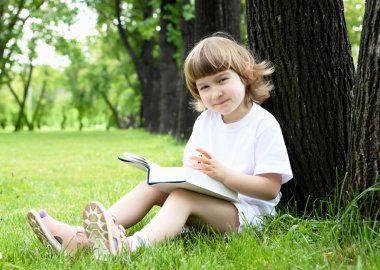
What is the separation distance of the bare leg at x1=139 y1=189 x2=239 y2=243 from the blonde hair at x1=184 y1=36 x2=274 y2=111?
708 millimetres

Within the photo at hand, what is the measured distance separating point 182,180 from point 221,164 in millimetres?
286

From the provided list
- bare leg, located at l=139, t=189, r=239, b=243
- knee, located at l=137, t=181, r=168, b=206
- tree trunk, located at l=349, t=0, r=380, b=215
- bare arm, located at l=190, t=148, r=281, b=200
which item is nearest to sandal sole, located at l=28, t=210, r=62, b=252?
bare leg, located at l=139, t=189, r=239, b=243

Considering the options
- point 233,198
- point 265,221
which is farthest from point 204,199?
point 265,221

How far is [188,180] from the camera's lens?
2.98m

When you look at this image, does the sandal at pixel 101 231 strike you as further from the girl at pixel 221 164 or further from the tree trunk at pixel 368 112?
the tree trunk at pixel 368 112

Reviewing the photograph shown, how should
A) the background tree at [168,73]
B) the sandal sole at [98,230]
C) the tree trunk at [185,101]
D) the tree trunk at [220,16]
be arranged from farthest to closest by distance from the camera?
the background tree at [168,73] → the tree trunk at [185,101] → the tree trunk at [220,16] → the sandal sole at [98,230]

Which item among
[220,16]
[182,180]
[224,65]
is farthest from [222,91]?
[220,16]

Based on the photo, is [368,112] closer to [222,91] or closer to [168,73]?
[222,91]

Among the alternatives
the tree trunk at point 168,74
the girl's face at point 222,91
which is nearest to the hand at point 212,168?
the girl's face at point 222,91

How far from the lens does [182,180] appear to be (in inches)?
117

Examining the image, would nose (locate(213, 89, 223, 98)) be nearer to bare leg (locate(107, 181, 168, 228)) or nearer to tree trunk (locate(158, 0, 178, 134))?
bare leg (locate(107, 181, 168, 228))

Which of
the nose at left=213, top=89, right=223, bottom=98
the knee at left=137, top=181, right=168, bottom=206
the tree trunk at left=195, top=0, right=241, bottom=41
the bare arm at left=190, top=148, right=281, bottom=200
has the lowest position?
the knee at left=137, top=181, right=168, bottom=206

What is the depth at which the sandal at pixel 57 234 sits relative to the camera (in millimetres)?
2920

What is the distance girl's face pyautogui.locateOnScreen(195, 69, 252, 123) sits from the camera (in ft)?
10.9
